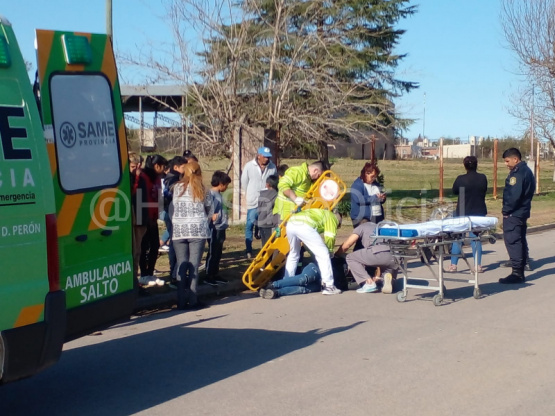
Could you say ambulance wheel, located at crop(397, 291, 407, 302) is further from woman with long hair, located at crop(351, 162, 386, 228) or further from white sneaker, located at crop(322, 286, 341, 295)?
woman with long hair, located at crop(351, 162, 386, 228)

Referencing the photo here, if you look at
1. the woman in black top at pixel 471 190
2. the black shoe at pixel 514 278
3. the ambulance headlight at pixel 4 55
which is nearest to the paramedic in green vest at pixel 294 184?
the woman in black top at pixel 471 190

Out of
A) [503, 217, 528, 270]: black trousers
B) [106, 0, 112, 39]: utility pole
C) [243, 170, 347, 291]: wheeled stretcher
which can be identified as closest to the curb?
[503, 217, 528, 270]: black trousers

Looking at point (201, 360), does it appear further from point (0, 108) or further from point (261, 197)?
point (261, 197)

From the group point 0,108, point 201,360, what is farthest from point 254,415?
point 0,108

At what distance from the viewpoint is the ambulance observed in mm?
4836

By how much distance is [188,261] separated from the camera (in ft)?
31.2

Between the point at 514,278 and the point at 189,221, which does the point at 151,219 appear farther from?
the point at 514,278

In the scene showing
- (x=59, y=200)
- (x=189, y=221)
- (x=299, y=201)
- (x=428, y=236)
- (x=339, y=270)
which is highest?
(x=59, y=200)

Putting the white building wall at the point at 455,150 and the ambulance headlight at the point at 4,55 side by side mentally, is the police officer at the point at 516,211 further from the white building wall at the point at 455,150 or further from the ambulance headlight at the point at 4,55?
the white building wall at the point at 455,150

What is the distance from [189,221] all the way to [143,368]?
8.89 feet

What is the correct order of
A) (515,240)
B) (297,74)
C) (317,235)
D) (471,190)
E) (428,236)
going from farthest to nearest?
(297,74) → (471,190) → (515,240) → (317,235) → (428,236)

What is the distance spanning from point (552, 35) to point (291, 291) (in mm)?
20860

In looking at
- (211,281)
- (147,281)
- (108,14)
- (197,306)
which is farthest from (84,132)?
(108,14)

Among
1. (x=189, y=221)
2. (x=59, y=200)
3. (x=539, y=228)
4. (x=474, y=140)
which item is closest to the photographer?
(x=59, y=200)
